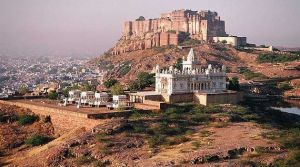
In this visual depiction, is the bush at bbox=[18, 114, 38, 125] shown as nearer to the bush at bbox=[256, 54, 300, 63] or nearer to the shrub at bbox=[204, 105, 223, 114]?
the shrub at bbox=[204, 105, 223, 114]

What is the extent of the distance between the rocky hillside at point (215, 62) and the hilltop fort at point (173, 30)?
11.6 ft

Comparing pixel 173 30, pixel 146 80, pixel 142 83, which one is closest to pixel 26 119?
pixel 142 83

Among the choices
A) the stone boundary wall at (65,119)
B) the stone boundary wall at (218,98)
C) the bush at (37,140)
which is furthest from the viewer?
the stone boundary wall at (218,98)

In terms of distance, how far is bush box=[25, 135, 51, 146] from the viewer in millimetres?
35625

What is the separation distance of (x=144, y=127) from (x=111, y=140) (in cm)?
310

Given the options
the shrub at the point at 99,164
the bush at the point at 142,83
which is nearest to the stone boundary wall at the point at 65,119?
the shrub at the point at 99,164

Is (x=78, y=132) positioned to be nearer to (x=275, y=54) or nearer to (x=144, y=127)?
(x=144, y=127)

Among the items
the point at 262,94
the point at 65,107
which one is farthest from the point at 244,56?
the point at 65,107

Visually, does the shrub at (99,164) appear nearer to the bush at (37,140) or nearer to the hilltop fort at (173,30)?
the bush at (37,140)

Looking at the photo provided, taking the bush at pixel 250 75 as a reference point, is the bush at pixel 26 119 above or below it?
below

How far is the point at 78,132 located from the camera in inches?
1385

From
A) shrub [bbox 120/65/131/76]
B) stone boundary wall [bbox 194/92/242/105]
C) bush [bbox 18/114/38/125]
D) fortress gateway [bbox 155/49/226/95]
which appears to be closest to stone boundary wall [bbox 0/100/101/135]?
bush [bbox 18/114/38/125]

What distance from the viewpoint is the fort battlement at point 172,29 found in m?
94.1

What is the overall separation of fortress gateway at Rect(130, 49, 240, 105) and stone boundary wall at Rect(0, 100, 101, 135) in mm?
6801
